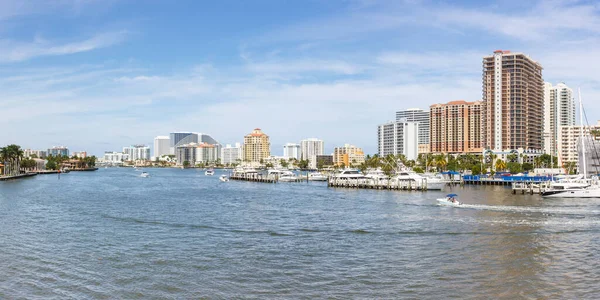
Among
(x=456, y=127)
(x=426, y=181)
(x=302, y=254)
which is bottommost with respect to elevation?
(x=302, y=254)

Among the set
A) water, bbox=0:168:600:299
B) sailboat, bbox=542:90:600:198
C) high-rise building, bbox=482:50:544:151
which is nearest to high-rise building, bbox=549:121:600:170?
high-rise building, bbox=482:50:544:151

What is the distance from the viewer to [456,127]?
7397 inches

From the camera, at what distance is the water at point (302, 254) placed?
21.1 metres

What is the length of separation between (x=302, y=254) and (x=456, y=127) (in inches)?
6681

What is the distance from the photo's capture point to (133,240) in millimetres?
32562

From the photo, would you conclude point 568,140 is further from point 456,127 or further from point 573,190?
point 573,190

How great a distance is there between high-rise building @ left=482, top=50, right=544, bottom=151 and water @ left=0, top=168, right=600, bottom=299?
115941 mm

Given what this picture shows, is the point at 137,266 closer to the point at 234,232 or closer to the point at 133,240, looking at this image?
the point at 133,240

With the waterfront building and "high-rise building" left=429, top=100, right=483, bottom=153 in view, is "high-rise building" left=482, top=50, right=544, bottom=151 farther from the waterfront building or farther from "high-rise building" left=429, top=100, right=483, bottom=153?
the waterfront building

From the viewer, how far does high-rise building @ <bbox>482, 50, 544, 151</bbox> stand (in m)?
156

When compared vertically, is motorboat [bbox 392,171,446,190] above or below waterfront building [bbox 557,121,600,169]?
below

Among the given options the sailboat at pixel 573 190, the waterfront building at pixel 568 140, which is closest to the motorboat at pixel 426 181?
the sailboat at pixel 573 190

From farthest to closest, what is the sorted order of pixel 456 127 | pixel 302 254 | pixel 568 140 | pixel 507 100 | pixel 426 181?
pixel 568 140, pixel 456 127, pixel 507 100, pixel 426 181, pixel 302 254

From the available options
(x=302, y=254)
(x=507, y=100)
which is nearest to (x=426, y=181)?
(x=302, y=254)
